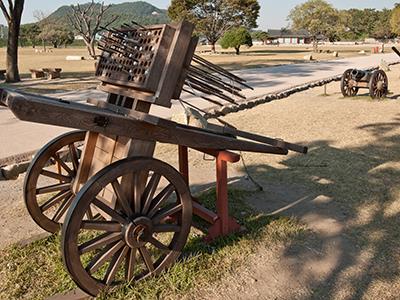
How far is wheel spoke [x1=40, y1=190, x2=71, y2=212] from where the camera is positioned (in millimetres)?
3100

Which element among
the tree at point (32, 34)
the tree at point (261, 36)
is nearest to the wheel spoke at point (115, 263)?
the tree at point (32, 34)

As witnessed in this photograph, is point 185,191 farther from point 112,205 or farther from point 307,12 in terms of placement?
point 307,12

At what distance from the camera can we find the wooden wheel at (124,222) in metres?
2.15

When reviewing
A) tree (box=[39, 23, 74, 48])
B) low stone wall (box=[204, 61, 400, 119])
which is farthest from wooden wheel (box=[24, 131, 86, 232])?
tree (box=[39, 23, 74, 48])

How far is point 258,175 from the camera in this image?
491 centimetres

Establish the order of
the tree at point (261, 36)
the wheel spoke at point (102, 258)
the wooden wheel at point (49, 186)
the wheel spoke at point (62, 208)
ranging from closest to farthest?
1. the wheel spoke at point (102, 258)
2. the wooden wheel at point (49, 186)
3. the wheel spoke at point (62, 208)
4. the tree at point (261, 36)

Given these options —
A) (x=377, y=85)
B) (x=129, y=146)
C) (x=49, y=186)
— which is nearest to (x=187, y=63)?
(x=129, y=146)

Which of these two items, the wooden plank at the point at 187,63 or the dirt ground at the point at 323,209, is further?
the dirt ground at the point at 323,209

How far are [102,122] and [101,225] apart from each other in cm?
61

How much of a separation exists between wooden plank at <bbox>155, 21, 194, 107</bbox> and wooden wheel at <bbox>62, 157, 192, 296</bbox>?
1.28 ft

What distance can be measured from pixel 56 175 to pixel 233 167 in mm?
2566

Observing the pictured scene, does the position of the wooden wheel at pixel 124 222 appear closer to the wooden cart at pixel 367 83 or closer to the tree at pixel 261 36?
the wooden cart at pixel 367 83

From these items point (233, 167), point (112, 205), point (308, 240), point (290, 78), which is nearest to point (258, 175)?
point (233, 167)

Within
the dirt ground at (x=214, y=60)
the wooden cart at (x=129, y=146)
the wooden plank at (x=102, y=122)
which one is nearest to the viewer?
the wooden plank at (x=102, y=122)
